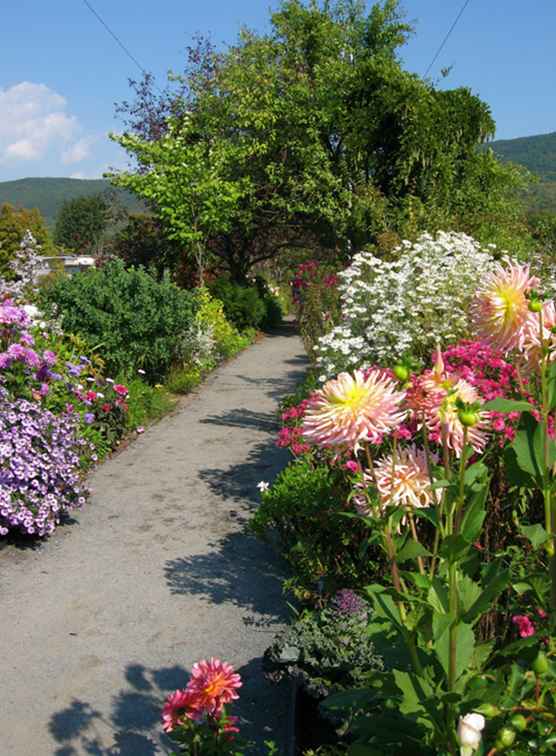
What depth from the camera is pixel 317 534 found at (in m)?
4.07

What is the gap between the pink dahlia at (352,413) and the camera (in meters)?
1.53

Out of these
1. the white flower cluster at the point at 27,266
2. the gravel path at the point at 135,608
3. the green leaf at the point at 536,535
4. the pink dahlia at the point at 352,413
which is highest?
the white flower cluster at the point at 27,266

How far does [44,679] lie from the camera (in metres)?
3.71

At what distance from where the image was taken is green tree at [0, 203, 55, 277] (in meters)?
33.2

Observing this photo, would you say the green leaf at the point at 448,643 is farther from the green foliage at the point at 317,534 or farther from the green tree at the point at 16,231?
the green tree at the point at 16,231

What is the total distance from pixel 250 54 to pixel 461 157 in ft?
21.4

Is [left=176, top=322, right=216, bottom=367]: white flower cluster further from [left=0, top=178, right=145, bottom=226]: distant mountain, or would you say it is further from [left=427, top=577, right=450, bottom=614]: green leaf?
[left=0, top=178, right=145, bottom=226]: distant mountain

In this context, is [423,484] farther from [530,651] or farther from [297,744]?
[297,744]

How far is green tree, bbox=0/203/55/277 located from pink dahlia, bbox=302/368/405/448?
31.0 meters

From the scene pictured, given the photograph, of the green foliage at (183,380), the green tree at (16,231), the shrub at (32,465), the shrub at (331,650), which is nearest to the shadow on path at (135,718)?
the shrub at (331,650)

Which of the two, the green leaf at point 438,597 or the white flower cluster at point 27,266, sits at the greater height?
the white flower cluster at point 27,266

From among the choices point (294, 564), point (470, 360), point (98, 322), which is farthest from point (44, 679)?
point (98, 322)

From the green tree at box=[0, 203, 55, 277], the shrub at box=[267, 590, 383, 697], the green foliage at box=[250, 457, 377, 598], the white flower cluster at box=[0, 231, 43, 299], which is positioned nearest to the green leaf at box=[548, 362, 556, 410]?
the shrub at box=[267, 590, 383, 697]

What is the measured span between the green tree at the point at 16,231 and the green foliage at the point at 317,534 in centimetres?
2838
